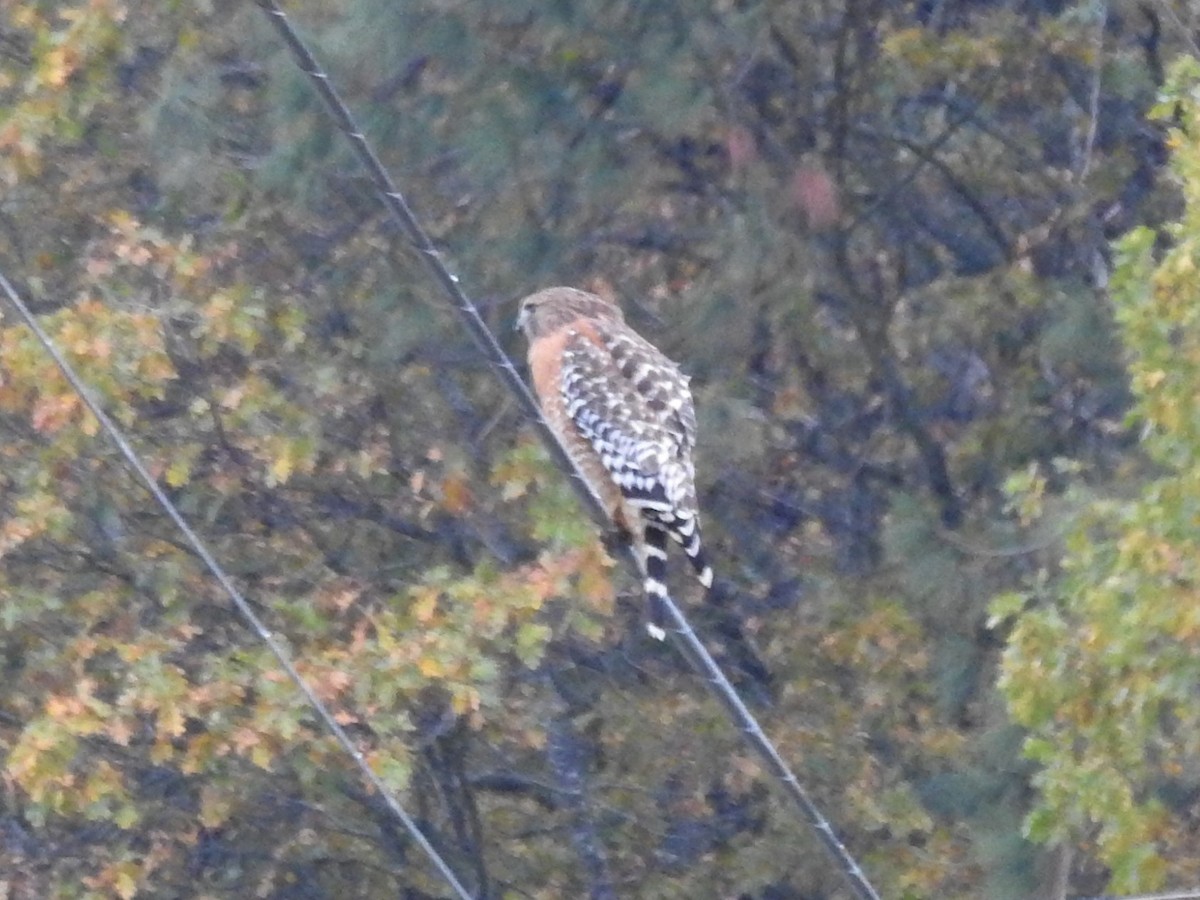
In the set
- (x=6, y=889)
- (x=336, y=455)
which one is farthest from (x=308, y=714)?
(x=6, y=889)

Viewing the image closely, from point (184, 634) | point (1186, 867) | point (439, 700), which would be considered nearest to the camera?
point (1186, 867)

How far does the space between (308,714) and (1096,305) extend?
9.59ft

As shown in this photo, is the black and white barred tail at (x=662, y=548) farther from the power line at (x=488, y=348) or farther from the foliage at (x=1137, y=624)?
the power line at (x=488, y=348)

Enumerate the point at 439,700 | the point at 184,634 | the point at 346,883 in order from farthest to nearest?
the point at 346,883
the point at 439,700
the point at 184,634

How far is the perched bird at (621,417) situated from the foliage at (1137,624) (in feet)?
3.55

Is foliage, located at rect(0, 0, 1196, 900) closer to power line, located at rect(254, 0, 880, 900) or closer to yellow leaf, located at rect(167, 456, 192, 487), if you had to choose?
yellow leaf, located at rect(167, 456, 192, 487)

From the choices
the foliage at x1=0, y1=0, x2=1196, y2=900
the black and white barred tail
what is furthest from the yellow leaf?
the black and white barred tail

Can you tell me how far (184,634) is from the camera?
8812 mm

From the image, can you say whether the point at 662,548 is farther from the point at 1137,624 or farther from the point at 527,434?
the point at 527,434

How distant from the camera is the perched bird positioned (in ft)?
19.6

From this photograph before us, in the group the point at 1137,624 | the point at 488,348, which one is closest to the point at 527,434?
the point at 1137,624

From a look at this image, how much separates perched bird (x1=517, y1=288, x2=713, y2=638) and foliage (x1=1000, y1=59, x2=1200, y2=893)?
1083mm

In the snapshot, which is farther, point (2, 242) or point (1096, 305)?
point (2, 242)

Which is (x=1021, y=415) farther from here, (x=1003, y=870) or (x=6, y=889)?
(x=6, y=889)
